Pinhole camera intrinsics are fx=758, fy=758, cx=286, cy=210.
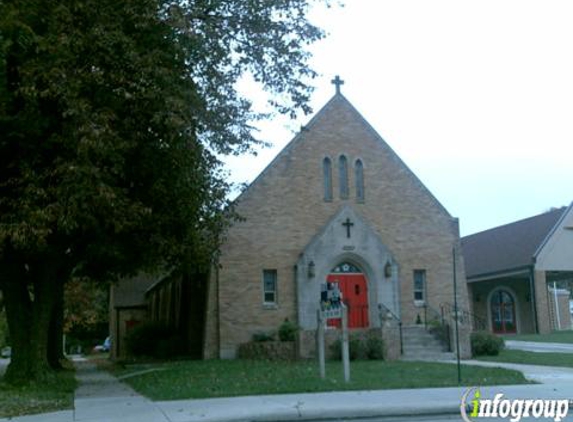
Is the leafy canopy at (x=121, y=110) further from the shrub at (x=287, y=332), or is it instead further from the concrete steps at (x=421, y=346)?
the concrete steps at (x=421, y=346)

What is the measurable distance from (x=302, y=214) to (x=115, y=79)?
47.6 feet

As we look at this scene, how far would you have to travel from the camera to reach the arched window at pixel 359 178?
1188 inches

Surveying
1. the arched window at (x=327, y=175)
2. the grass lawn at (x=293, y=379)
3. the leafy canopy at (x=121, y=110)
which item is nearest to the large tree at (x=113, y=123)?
the leafy canopy at (x=121, y=110)

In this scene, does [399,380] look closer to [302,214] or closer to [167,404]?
[167,404]

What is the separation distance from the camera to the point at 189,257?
20938mm

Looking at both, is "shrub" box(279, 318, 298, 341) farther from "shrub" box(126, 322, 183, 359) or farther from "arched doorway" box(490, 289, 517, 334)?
"arched doorway" box(490, 289, 517, 334)

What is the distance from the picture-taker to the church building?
1115 inches

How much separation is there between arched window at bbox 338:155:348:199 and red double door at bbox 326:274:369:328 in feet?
10.6

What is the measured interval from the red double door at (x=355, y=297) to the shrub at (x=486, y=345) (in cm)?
460

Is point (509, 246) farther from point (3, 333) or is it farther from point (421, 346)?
point (3, 333)

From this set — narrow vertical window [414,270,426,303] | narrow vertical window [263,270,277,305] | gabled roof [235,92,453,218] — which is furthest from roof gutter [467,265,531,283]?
narrow vertical window [263,270,277,305]

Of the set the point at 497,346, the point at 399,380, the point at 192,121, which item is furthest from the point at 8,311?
the point at 497,346

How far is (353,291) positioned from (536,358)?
8.21 meters

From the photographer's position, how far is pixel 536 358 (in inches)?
901
